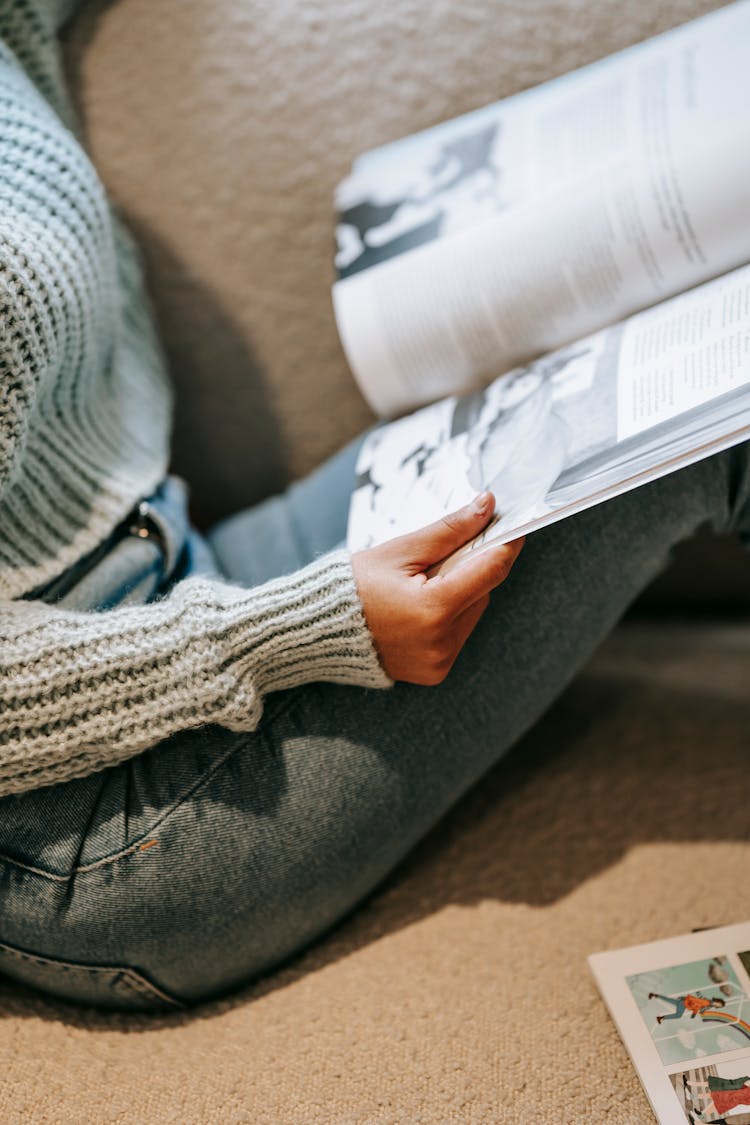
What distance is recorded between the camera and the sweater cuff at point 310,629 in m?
0.49

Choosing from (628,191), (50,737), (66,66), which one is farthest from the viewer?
(66,66)

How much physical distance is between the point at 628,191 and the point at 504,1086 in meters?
0.54

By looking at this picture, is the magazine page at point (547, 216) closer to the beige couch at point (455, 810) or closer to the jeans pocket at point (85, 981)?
the beige couch at point (455, 810)

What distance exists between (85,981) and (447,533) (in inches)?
13.7

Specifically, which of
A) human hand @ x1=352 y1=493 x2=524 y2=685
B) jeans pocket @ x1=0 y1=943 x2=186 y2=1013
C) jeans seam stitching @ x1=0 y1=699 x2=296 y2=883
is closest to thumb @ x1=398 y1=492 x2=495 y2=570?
human hand @ x1=352 y1=493 x2=524 y2=685

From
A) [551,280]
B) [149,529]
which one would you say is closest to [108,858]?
[149,529]

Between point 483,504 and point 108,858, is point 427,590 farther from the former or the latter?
point 108,858


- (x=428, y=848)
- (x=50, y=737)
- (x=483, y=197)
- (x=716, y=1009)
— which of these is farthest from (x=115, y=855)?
(x=483, y=197)

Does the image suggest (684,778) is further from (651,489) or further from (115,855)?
(115,855)

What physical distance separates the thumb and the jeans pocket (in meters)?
0.30

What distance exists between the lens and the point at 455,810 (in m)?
0.68

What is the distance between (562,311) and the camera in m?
0.62

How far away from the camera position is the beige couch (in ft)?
1.66

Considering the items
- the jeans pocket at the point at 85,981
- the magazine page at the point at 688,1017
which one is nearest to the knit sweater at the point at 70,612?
the jeans pocket at the point at 85,981
